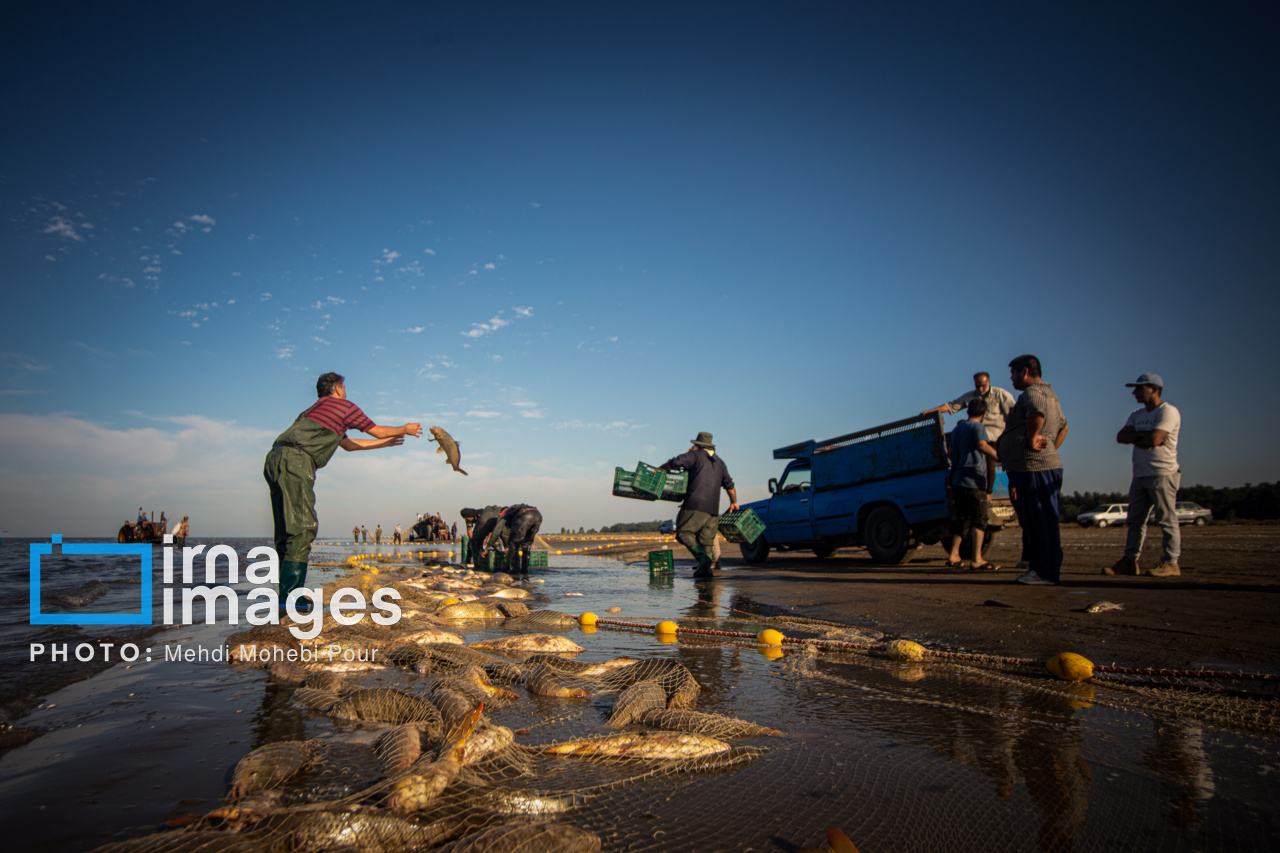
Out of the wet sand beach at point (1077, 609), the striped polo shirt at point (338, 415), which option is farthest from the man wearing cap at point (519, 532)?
the striped polo shirt at point (338, 415)

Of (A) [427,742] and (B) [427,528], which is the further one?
(B) [427,528]

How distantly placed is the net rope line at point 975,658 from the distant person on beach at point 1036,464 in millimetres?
3241

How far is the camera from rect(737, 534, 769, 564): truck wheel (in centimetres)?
1427

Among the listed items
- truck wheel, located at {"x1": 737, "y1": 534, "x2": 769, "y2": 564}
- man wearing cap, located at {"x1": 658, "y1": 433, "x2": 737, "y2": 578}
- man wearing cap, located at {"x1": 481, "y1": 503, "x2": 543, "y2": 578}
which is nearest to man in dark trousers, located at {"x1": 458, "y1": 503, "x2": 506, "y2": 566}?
man wearing cap, located at {"x1": 481, "y1": 503, "x2": 543, "y2": 578}

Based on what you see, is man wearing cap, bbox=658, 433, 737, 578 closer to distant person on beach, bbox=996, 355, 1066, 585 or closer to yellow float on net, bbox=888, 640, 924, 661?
distant person on beach, bbox=996, 355, 1066, 585

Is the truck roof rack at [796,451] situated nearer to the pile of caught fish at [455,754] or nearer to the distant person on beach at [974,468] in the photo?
the distant person on beach at [974,468]

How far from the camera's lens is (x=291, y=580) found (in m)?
5.57

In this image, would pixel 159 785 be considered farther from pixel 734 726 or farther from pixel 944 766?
pixel 944 766

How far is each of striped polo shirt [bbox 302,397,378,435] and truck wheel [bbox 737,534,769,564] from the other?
10.1 meters

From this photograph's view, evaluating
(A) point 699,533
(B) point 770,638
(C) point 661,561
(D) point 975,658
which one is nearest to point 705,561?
(A) point 699,533

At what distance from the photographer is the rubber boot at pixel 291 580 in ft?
18.2

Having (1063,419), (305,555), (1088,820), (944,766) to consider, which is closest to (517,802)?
(944,766)

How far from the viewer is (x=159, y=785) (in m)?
2.08

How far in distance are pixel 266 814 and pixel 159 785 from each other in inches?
28.9
